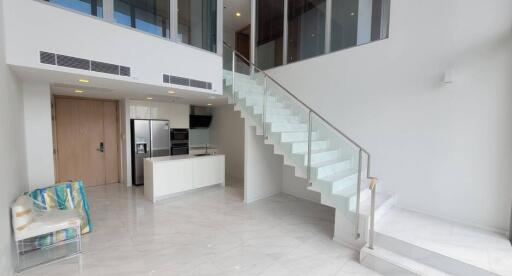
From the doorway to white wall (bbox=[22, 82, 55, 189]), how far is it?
1703mm

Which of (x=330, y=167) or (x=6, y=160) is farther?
(x=330, y=167)

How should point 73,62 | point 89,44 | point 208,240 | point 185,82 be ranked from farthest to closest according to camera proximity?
point 185,82, point 208,240, point 89,44, point 73,62

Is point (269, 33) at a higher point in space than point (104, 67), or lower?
higher

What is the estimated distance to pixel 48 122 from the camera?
13.2 feet

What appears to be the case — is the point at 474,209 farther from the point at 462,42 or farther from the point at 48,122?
the point at 48,122

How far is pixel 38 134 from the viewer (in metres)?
3.93

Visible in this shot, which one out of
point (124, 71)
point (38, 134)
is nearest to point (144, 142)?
point (38, 134)

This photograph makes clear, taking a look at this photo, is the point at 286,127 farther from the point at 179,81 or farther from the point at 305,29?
the point at 305,29

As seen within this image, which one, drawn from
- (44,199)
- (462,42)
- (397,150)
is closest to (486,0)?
(462,42)

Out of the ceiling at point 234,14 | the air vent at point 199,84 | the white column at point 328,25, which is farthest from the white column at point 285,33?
the air vent at point 199,84

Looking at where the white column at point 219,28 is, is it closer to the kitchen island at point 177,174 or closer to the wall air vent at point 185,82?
the wall air vent at point 185,82

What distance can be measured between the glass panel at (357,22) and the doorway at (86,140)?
6.09 metres

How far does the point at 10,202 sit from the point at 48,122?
1940 millimetres

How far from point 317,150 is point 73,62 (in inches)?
162
